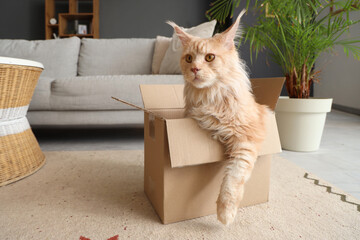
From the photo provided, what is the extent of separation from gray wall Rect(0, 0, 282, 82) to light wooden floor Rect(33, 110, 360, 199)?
316 cm

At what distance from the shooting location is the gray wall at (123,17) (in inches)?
187

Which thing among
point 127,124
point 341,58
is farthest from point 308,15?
point 341,58

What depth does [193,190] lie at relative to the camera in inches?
31.8

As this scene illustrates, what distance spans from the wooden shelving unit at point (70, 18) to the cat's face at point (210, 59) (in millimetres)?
4390

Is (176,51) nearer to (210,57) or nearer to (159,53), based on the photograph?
(159,53)

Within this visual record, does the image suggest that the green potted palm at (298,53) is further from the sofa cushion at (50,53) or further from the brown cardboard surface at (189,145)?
the sofa cushion at (50,53)

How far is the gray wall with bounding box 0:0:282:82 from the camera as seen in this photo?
187 inches

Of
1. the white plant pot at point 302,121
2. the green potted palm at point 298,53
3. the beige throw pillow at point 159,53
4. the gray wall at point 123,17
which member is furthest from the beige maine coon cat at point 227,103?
the gray wall at point 123,17

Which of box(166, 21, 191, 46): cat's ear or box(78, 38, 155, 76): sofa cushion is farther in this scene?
box(78, 38, 155, 76): sofa cushion

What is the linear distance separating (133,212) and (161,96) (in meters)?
0.52

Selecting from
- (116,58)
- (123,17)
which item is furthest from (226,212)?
(123,17)

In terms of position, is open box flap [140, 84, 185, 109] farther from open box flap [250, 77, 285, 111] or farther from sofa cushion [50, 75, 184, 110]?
sofa cushion [50, 75, 184, 110]

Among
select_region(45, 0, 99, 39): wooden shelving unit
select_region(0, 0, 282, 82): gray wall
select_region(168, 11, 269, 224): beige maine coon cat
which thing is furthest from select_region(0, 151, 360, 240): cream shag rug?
select_region(0, 0, 282, 82): gray wall

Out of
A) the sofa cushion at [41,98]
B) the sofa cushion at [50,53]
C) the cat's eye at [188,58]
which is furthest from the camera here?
the sofa cushion at [50,53]
